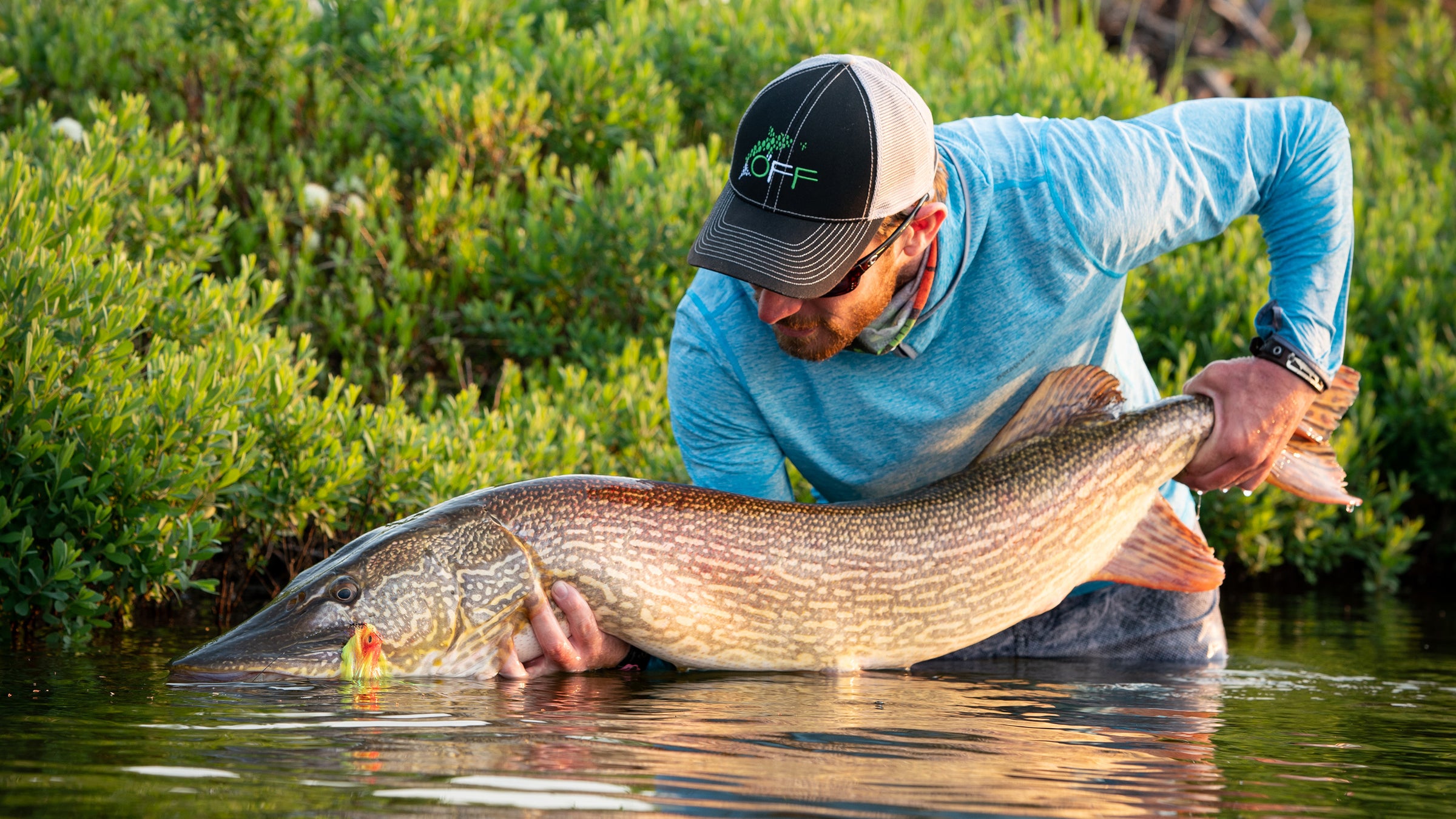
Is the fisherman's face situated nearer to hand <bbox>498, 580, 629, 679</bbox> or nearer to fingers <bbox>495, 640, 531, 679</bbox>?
hand <bbox>498, 580, 629, 679</bbox>

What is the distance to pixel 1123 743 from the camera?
2.70 m

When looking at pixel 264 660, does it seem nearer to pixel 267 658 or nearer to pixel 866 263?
pixel 267 658

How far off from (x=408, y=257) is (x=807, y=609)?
12.8 ft

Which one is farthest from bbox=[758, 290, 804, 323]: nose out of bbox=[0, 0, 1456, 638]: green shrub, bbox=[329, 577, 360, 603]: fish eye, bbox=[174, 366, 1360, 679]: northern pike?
bbox=[0, 0, 1456, 638]: green shrub

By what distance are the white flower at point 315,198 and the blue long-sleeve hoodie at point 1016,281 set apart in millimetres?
3241

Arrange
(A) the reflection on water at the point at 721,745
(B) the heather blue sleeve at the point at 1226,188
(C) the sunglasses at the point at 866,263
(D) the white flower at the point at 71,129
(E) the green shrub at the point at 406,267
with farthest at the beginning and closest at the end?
(D) the white flower at the point at 71,129, (E) the green shrub at the point at 406,267, (B) the heather blue sleeve at the point at 1226,188, (C) the sunglasses at the point at 866,263, (A) the reflection on water at the point at 721,745

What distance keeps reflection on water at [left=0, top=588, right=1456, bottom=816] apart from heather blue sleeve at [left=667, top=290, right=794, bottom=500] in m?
0.54

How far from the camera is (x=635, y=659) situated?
3.60 meters

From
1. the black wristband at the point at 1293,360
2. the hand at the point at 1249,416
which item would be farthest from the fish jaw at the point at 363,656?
the black wristband at the point at 1293,360

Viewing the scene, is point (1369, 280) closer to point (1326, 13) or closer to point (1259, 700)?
point (1259, 700)

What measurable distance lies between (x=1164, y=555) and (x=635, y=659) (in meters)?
1.50

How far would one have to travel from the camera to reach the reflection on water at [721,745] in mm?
2096

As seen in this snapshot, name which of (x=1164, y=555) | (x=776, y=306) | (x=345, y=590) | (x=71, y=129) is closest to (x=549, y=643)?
(x=345, y=590)

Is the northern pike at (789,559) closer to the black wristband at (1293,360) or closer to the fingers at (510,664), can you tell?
the fingers at (510,664)
